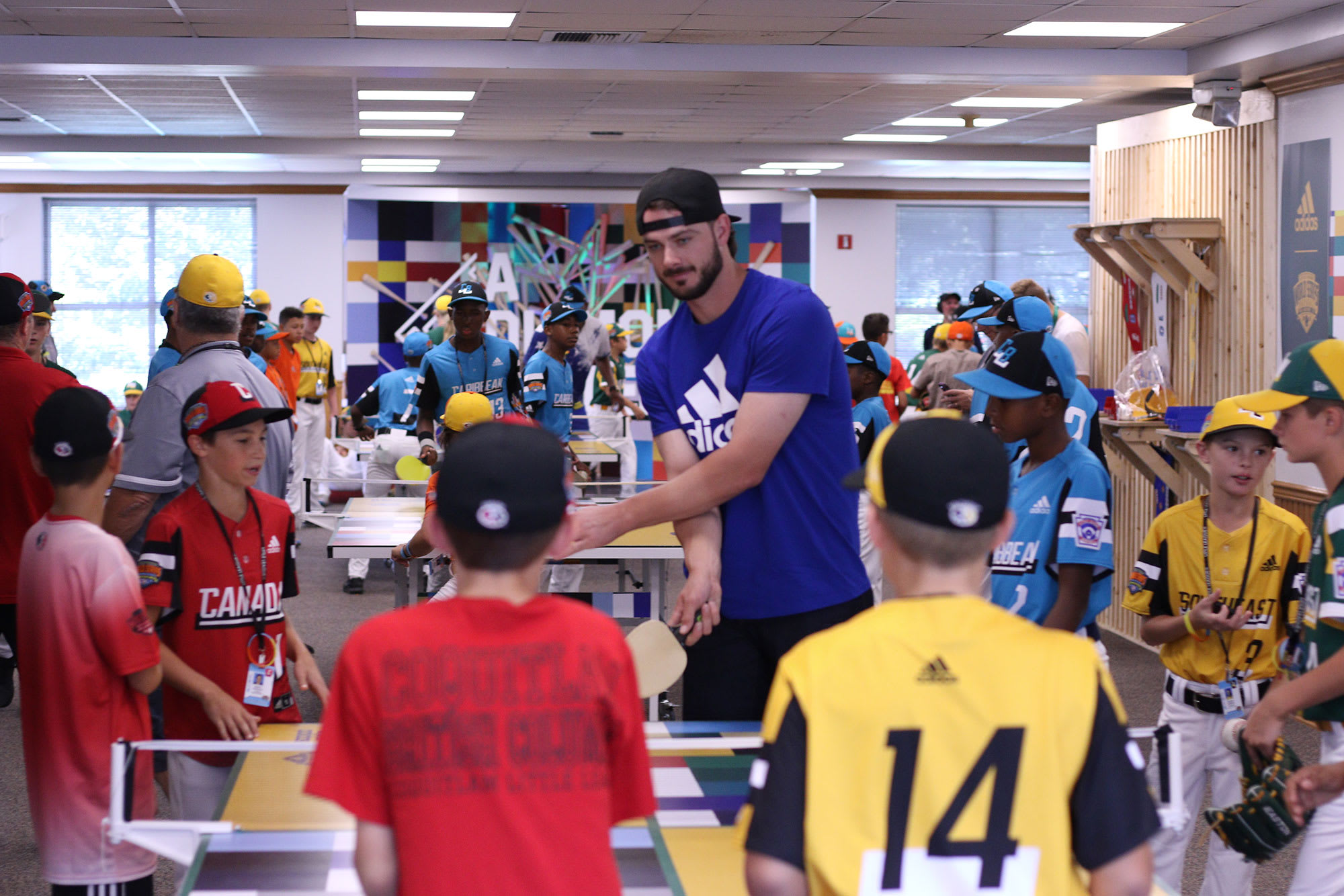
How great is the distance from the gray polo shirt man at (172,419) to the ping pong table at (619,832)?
95cm

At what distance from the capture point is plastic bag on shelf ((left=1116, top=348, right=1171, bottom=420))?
675cm

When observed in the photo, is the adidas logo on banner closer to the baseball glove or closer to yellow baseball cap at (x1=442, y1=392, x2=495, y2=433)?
the baseball glove

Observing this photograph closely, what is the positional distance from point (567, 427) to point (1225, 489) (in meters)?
4.76

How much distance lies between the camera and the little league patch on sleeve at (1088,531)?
2.62 m

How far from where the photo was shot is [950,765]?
4.29 ft

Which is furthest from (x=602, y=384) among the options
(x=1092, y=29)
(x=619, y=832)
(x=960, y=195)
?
(x=619, y=832)


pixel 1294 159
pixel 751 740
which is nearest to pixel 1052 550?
pixel 751 740

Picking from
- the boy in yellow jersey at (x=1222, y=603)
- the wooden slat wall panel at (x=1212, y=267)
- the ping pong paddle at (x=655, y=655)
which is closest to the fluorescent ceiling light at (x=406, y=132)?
the wooden slat wall panel at (x=1212, y=267)

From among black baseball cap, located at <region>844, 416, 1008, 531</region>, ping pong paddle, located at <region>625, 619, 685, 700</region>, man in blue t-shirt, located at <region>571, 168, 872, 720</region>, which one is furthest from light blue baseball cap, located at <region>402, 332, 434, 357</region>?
black baseball cap, located at <region>844, 416, 1008, 531</region>

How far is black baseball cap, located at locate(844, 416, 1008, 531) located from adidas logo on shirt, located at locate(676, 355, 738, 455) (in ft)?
3.47

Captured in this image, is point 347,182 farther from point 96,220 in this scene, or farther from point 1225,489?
point 1225,489

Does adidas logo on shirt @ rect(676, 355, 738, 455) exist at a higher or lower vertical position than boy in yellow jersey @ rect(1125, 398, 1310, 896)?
higher

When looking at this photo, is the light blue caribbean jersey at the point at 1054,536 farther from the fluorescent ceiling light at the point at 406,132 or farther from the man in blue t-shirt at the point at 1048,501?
the fluorescent ceiling light at the point at 406,132

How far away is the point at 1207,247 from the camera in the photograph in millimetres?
6898
